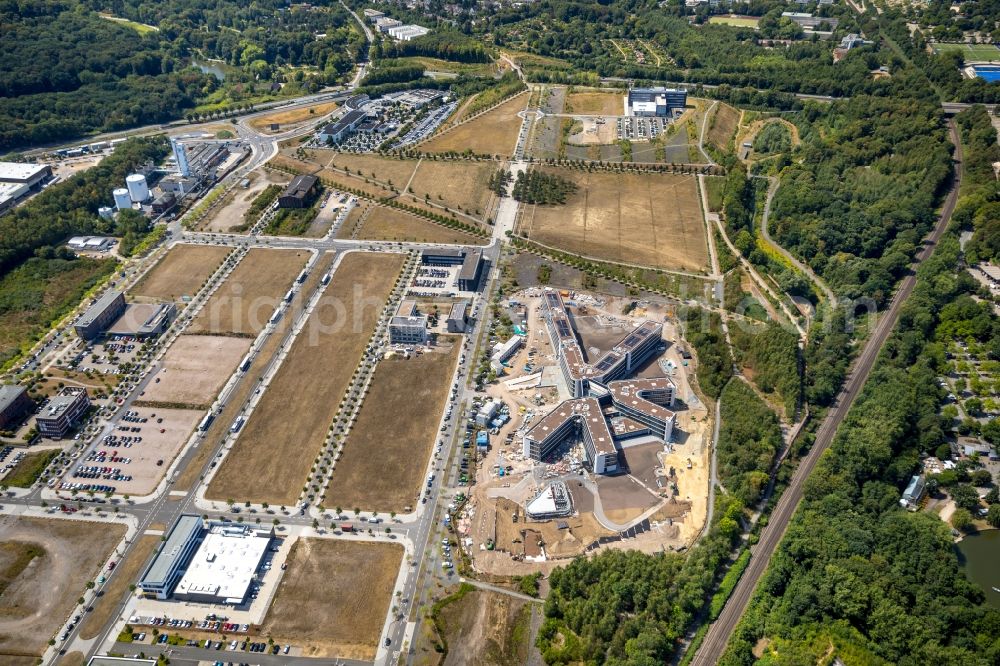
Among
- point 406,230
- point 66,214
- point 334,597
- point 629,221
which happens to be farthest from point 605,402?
point 66,214

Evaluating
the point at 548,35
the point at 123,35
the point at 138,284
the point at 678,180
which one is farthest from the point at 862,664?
the point at 123,35

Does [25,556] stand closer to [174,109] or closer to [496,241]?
[496,241]

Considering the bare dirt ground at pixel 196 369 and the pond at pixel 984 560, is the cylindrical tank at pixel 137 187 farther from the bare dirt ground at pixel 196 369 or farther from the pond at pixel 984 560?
the pond at pixel 984 560

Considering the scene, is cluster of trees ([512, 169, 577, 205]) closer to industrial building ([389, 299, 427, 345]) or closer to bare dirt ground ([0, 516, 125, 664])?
industrial building ([389, 299, 427, 345])

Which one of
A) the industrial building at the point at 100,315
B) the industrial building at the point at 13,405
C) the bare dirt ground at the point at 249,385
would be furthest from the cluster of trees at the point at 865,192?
the industrial building at the point at 13,405

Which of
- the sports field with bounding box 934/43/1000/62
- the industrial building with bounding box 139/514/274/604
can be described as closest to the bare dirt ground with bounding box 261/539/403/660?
the industrial building with bounding box 139/514/274/604
